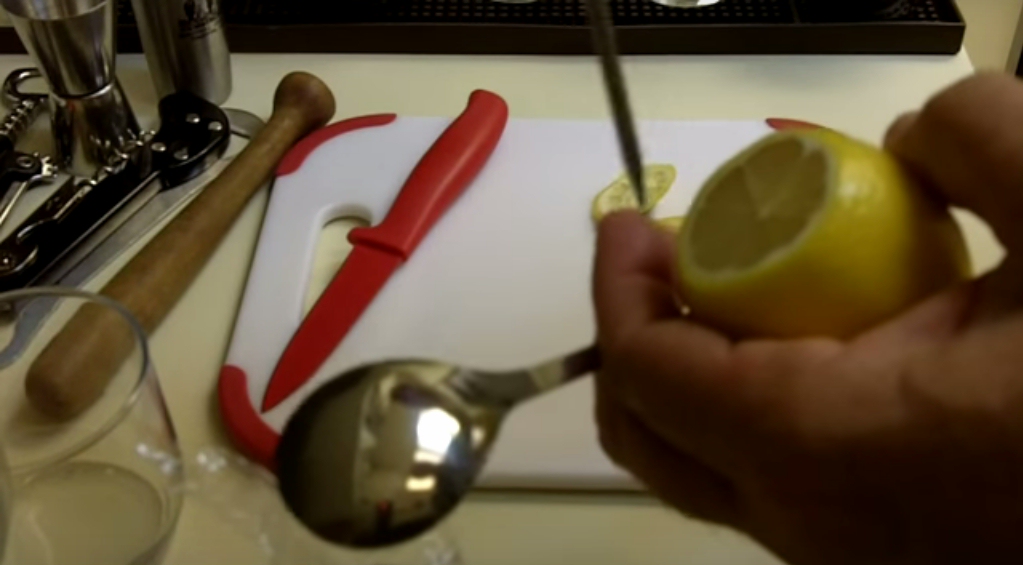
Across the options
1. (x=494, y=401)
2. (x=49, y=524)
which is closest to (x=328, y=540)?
(x=494, y=401)

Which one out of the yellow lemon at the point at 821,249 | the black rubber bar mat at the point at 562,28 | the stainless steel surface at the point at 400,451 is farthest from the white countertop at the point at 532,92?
the yellow lemon at the point at 821,249

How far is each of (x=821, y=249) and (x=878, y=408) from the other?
8 cm

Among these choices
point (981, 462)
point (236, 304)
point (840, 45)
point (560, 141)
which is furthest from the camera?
point (840, 45)

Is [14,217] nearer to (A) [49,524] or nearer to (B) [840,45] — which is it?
(A) [49,524]

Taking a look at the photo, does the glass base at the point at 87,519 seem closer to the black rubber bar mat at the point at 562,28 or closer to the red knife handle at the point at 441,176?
the red knife handle at the point at 441,176

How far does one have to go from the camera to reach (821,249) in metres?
0.43

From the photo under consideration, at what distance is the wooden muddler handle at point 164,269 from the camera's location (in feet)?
2.05

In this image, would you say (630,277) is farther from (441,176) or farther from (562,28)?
(562,28)

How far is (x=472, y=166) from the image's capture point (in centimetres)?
80

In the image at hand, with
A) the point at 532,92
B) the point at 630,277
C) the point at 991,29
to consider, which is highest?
the point at 630,277

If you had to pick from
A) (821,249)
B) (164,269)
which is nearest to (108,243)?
(164,269)

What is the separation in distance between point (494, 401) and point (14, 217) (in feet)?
1.50

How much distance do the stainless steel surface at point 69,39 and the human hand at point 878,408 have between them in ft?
1.52

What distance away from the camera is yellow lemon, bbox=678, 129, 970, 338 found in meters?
0.43
